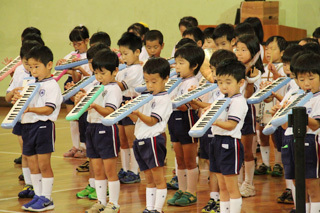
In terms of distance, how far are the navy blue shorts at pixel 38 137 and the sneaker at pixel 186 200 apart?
1215mm

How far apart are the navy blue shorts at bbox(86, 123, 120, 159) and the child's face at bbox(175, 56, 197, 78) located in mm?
780

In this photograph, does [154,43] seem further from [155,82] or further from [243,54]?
[155,82]

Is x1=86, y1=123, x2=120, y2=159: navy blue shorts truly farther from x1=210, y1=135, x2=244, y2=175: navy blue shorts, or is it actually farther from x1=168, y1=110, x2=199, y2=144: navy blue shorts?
x1=210, y1=135, x2=244, y2=175: navy blue shorts

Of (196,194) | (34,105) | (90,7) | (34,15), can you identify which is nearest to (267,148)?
(196,194)

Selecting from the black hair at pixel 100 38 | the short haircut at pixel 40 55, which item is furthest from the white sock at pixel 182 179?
the black hair at pixel 100 38

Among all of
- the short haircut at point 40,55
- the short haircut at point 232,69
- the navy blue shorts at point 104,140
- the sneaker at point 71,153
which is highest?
the short haircut at point 40,55

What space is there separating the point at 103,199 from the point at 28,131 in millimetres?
879

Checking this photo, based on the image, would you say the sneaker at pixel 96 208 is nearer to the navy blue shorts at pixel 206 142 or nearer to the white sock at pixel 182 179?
the white sock at pixel 182 179

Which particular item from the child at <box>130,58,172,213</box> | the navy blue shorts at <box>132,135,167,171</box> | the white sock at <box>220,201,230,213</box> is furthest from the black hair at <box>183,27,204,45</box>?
the white sock at <box>220,201,230,213</box>

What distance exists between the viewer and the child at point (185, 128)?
16.1 ft

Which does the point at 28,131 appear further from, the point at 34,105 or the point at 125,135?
the point at 125,135

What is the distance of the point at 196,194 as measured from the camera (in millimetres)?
5281

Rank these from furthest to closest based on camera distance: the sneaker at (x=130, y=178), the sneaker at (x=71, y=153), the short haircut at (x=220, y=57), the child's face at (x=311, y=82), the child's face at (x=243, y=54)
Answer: the sneaker at (x=71, y=153), the sneaker at (x=130, y=178), the child's face at (x=243, y=54), the short haircut at (x=220, y=57), the child's face at (x=311, y=82)

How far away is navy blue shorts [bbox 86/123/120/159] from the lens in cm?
464
